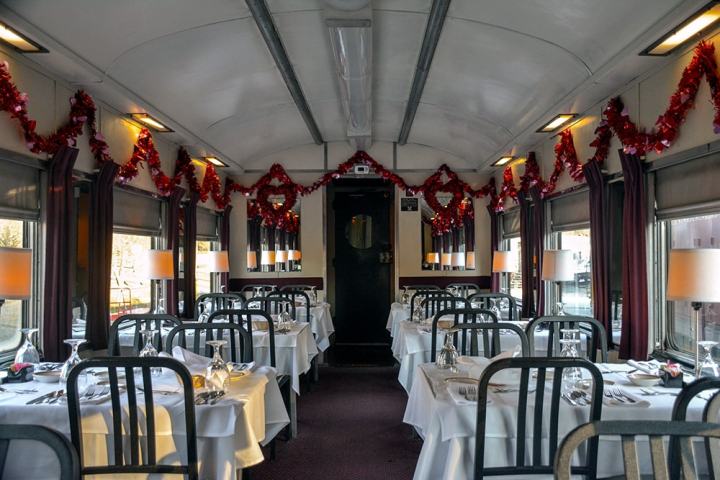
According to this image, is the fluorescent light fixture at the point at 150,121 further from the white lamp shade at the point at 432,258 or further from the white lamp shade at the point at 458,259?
the white lamp shade at the point at 432,258

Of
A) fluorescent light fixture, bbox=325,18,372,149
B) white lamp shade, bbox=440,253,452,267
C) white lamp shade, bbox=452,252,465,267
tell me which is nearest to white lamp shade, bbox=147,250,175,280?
fluorescent light fixture, bbox=325,18,372,149

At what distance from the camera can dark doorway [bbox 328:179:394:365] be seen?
35.4ft

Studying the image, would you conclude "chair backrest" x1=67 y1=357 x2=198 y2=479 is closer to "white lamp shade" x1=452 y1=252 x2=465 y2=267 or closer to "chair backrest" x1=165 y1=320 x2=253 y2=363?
"chair backrest" x1=165 y1=320 x2=253 y2=363

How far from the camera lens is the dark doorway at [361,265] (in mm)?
10805

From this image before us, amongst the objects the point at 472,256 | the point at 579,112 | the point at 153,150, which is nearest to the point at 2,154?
the point at 153,150

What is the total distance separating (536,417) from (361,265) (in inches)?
327

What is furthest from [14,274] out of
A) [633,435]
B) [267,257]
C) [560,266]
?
[267,257]

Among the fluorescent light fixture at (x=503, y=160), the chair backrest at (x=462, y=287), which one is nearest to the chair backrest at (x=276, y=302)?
the chair backrest at (x=462, y=287)

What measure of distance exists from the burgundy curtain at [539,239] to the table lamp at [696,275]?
4155 millimetres

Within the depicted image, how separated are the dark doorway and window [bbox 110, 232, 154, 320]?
4.22 m

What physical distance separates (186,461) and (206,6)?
3198mm

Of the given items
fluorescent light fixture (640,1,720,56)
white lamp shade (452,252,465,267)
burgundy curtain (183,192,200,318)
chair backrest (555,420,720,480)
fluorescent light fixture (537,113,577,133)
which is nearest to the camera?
chair backrest (555,420,720,480)

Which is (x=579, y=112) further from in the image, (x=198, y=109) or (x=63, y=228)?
(x=63, y=228)

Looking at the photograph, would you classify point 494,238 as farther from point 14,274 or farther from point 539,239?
point 14,274
